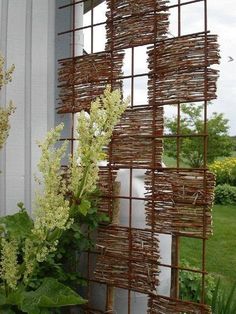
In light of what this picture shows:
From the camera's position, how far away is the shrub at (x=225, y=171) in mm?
10750

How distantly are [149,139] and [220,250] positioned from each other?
4.58 metres

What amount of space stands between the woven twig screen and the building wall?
181mm

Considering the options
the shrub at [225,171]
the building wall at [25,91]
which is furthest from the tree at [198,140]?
the building wall at [25,91]

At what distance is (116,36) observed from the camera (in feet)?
7.80

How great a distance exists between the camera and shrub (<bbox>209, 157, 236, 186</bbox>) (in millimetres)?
10750

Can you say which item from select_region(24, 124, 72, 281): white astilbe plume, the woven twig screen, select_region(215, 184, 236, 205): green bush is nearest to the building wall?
the woven twig screen

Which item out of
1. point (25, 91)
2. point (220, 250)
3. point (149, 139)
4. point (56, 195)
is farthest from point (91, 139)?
point (220, 250)

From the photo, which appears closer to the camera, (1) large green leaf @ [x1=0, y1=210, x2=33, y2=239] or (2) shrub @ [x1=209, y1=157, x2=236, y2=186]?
(1) large green leaf @ [x1=0, y1=210, x2=33, y2=239]

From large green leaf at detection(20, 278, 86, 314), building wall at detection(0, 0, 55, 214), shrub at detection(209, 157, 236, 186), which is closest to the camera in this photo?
large green leaf at detection(20, 278, 86, 314)

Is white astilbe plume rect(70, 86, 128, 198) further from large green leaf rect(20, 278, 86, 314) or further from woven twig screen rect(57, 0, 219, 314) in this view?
woven twig screen rect(57, 0, 219, 314)

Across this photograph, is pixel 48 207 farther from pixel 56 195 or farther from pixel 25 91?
pixel 25 91

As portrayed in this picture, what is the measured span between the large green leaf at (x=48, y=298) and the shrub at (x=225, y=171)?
9143 mm

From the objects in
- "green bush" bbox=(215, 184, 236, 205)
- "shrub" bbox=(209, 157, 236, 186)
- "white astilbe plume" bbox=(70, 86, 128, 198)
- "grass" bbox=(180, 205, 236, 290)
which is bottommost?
"grass" bbox=(180, 205, 236, 290)

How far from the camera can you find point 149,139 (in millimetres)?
2223
